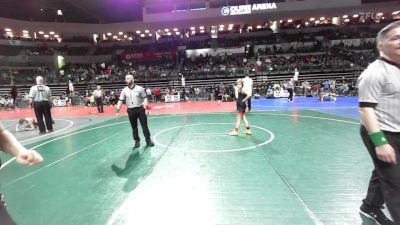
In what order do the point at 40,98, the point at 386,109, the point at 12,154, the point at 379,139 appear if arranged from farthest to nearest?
the point at 40,98 < the point at 386,109 < the point at 379,139 < the point at 12,154

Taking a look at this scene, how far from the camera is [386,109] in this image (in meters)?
2.52

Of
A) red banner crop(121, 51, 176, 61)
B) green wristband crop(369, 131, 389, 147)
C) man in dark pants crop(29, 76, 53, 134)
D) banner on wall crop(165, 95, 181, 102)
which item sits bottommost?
banner on wall crop(165, 95, 181, 102)

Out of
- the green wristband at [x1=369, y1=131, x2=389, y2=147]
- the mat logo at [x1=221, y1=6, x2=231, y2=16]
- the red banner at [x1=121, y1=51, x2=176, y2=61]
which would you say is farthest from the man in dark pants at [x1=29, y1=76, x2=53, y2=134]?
the red banner at [x1=121, y1=51, x2=176, y2=61]

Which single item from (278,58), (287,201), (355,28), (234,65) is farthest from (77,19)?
(287,201)

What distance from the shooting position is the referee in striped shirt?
93.3 inches

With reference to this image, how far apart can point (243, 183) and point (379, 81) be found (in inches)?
114

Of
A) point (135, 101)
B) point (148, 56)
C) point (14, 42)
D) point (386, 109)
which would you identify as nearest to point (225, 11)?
point (148, 56)

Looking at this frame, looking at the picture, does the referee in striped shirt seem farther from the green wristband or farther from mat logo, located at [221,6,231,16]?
mat logo, located at [221,6,231,16]

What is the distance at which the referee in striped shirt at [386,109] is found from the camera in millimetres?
2369

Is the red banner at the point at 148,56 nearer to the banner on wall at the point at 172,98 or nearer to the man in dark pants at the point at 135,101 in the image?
the banner on wall at the point at 172,98

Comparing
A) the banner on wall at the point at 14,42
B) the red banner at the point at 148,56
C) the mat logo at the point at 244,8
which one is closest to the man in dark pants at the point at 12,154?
the mat logo at the point at 244,8

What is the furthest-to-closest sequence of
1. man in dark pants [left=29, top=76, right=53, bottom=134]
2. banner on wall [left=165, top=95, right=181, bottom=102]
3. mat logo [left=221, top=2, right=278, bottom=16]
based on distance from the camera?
mat logo [left=221, top=2, right=278, bottom=16], banner on wall [left=165, top=95, right=181, bottom=102], man in dark pants [left=29, top=76, right=53, bottom=134]

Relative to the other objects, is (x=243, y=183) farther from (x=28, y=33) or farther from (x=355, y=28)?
(x=28, y=33)

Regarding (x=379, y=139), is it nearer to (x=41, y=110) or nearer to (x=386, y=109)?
(x=386, y=109)
